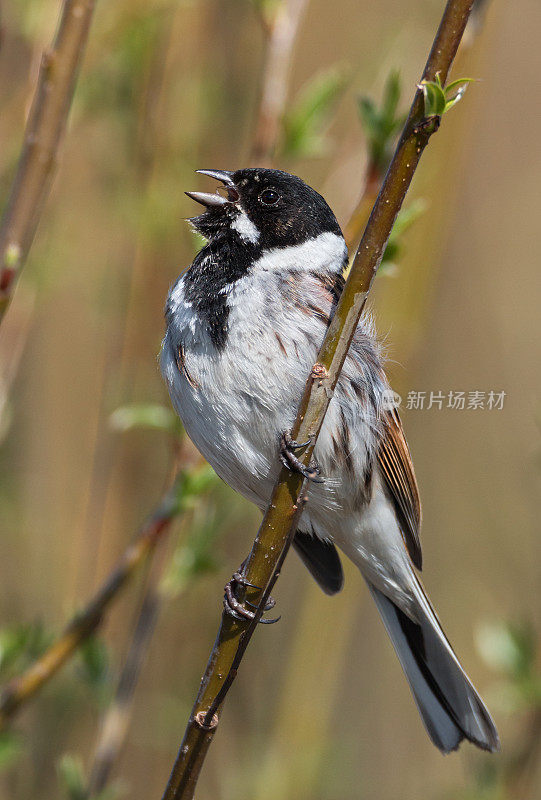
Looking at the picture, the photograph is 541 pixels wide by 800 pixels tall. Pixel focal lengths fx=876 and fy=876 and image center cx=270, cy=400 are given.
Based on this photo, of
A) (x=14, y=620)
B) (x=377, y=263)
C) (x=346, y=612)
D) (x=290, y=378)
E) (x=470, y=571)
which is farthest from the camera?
(x=470, y=571)

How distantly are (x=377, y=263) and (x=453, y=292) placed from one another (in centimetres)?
241

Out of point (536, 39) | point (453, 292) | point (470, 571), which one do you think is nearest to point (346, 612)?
point (470, 571)

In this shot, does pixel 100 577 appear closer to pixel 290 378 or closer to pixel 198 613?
pixel 198 613

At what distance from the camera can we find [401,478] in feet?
7.64

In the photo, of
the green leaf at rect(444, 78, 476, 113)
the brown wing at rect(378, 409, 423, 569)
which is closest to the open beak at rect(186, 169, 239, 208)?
the brown wing at rect(378, 409, 423, 569)

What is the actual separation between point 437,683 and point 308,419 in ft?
3.65

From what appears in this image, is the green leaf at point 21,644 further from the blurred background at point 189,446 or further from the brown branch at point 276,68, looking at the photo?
the brown branch at point 276,68

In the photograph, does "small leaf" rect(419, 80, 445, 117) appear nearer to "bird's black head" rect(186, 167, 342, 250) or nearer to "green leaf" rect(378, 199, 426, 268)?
"green leaf" rect(378, 199, 426, 268)

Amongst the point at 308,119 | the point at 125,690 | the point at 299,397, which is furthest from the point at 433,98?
the point at 125,690

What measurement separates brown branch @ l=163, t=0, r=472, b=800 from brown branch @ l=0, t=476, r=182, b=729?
Result: 0.48 metres

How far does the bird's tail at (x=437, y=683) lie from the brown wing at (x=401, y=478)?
138 millimetres

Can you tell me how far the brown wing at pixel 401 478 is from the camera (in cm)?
228

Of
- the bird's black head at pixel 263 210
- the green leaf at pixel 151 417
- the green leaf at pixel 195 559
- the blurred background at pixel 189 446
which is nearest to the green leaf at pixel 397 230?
the blurred background at pixel 189 446

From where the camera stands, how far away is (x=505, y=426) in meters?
3.58
